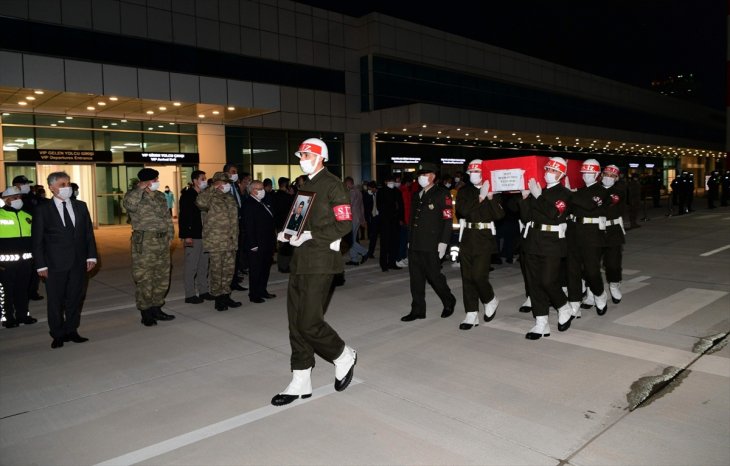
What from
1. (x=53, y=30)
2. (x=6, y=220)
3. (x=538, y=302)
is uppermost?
(x=53, y=30)

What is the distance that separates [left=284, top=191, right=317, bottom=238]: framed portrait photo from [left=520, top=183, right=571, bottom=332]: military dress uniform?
3.00 metres

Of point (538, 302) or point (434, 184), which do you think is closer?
point (538, 302)

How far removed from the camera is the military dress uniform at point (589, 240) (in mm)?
7047

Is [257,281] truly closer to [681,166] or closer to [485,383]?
[485,383]

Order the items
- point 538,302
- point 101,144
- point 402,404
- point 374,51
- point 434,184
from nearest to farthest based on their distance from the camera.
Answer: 1. point 402,404
2. point 538,302
3. point 434,184
4. point 101,144
5. point 374,51

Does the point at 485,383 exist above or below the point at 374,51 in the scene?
below

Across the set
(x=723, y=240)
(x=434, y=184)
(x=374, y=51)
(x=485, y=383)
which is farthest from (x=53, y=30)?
A: (x=723, y=240)

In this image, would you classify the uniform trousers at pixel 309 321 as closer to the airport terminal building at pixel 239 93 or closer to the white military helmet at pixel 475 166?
the white military helmet at pixel 475 166

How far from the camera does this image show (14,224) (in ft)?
24.8

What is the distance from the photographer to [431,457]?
357 cm

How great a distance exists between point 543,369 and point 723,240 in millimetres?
12946

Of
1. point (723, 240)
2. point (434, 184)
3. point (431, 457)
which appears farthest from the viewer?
point (723, 240)

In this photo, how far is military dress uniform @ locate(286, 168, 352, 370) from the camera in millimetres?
4516

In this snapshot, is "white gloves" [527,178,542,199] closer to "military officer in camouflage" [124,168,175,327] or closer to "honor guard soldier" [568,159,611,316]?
"honor guard soldier" [568,159,611,316]
